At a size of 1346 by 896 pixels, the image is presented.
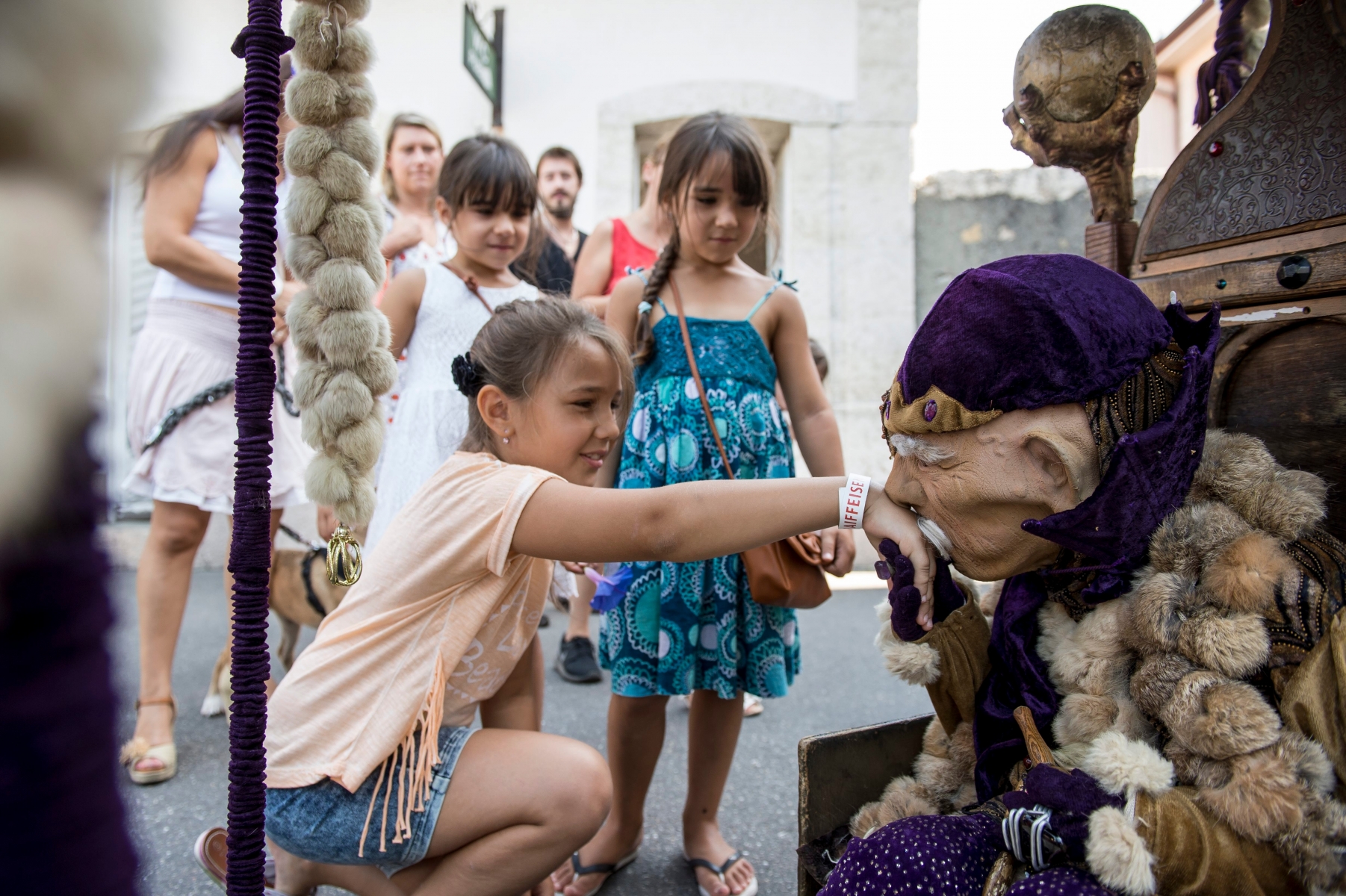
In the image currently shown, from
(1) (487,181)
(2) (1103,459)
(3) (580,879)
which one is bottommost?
(3) (580,879)

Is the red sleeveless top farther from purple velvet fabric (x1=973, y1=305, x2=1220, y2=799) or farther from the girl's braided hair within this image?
purple velvet fabric (x1=973, y1=305, x2=1220, y2=799)

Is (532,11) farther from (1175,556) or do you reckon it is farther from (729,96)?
(1175,556)

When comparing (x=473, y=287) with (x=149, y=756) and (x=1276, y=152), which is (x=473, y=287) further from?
(x=1276, y=152)

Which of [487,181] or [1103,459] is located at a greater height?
[487,181]

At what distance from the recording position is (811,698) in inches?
132

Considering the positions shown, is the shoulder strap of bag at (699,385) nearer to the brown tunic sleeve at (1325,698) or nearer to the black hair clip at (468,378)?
the black hair clip at (468,378)

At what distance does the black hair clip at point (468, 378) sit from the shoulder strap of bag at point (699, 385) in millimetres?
551

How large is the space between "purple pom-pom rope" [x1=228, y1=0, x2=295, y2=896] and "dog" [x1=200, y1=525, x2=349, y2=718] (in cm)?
186

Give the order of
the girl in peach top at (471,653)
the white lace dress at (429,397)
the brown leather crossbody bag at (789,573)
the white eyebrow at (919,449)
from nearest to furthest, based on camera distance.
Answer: the white eyebrow at (919,449) < the girl in peach top at (471,653) < the brown leather crossbody bag at (789,573) < the white lace dress at (429,397)

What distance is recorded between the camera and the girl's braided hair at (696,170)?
2.07 meters

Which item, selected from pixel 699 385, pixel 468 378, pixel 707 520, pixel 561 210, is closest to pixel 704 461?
pixel 699 385

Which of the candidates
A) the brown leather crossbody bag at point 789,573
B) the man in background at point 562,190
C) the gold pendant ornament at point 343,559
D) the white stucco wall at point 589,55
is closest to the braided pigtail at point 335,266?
the gold pendant ornament at point 343,559

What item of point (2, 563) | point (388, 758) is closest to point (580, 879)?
point (388, 758)

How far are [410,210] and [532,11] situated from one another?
3.55m
